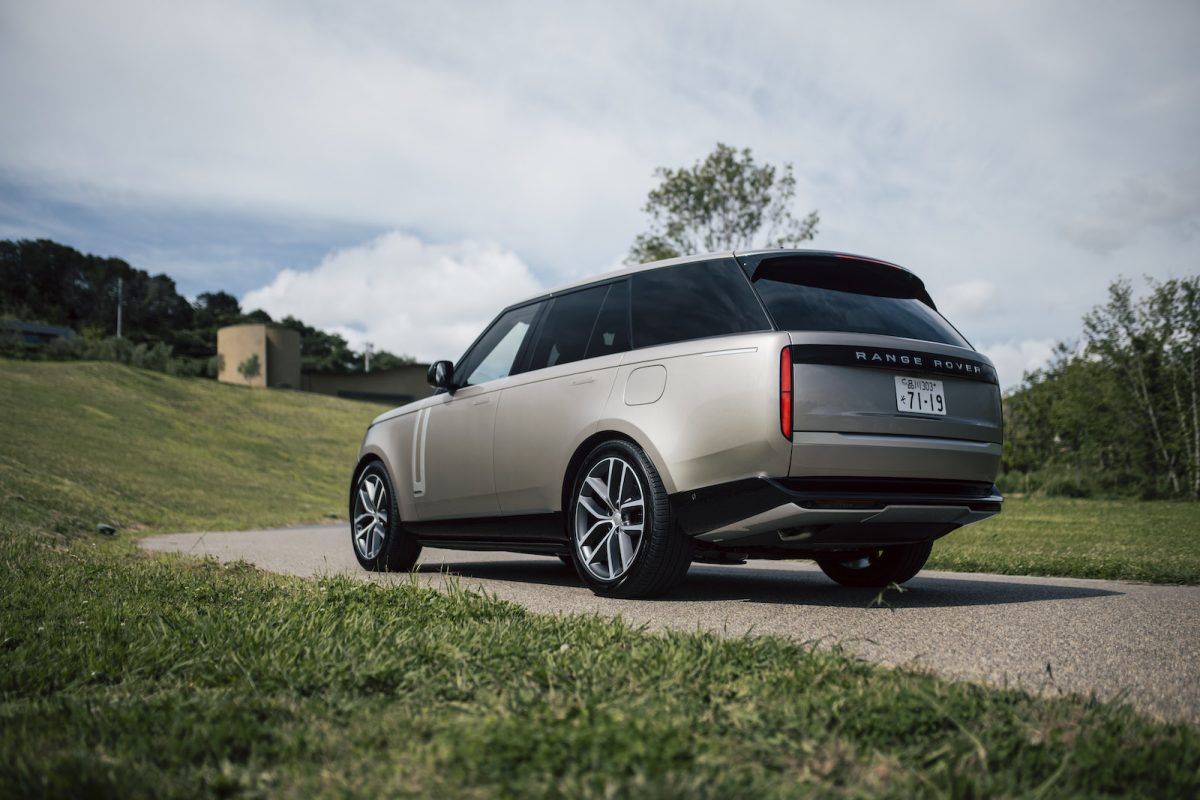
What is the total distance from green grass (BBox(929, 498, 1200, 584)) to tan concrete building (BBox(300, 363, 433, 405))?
52646 mm

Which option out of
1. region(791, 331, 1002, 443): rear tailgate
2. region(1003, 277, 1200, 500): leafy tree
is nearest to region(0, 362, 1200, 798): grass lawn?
region(791, 331, 1002, 443): rear tailgate

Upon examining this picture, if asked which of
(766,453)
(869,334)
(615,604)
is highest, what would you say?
(869,334)

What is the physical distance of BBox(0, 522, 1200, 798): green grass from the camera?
2119 mm

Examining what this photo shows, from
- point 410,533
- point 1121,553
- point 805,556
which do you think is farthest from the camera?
point 1121,553

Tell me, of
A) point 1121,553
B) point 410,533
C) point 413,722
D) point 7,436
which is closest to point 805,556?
point 410,533

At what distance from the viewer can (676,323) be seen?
5.34 meters

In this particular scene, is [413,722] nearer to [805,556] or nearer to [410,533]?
[805,556]

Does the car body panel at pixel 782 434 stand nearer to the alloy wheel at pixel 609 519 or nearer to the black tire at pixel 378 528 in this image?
the alloy wheel at pixel 609 519

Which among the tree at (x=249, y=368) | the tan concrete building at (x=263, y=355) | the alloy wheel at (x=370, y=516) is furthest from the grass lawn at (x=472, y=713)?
the tan concrete building at (x=263, y=355)

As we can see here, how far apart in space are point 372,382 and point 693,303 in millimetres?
61608

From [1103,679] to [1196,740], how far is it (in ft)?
3.05

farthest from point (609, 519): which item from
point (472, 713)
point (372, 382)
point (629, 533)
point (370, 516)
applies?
point (372, 382)

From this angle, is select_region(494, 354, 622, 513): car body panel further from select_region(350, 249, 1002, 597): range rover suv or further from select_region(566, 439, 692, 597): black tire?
select_region(566, 439, 692, 597): black tire

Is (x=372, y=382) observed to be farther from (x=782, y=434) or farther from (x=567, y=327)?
(x=782, y=434)
